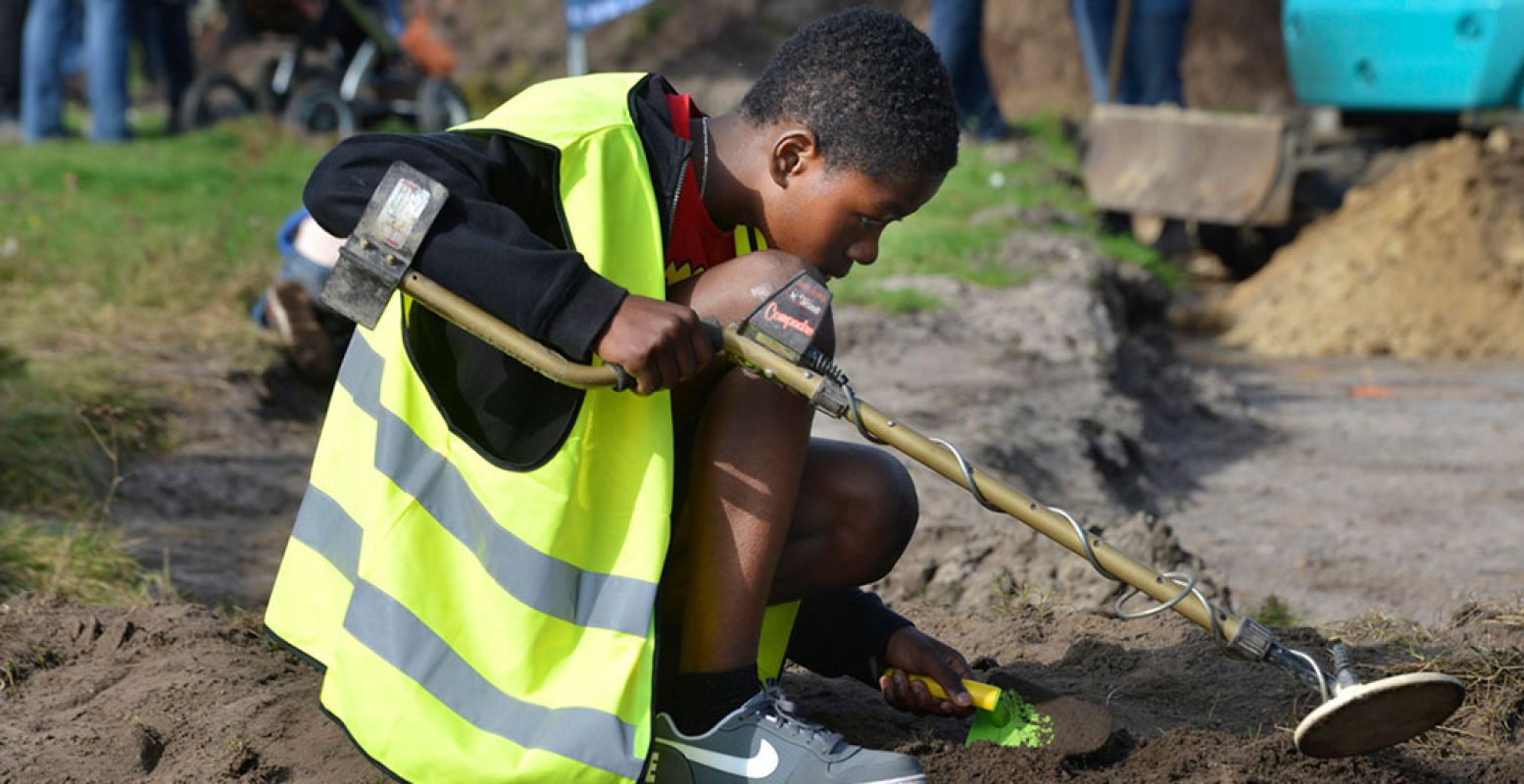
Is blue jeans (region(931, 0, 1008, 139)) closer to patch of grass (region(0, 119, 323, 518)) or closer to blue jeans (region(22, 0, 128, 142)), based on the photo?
patch of grass (region(0, 119, 323, 518))

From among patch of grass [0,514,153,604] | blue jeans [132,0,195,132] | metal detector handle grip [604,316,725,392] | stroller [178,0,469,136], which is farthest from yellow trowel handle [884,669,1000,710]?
blue jeans [132,0,195,132]

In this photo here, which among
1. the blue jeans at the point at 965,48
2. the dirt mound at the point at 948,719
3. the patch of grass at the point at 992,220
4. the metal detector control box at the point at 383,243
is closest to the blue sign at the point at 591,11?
the blue jeans at the point at 965,48

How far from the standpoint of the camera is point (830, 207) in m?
2.25

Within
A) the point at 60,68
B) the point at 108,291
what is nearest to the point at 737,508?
the point at 108,291

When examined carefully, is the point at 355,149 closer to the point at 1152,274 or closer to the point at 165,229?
the point at 165,229

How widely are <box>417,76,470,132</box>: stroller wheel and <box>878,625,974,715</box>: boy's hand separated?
788 centimetres

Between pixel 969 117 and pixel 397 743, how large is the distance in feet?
24.4

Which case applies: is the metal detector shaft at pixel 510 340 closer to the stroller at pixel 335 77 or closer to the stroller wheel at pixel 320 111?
the stroller at pixel 335 77

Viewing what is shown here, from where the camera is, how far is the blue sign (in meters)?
9.86

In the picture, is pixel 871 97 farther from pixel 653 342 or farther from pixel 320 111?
pixel 320 111

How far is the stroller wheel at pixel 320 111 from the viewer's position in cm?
974

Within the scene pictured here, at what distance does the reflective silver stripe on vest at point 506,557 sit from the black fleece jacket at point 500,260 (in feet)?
0.21

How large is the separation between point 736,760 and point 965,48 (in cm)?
696

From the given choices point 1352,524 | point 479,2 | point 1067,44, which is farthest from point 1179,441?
point 479,2
